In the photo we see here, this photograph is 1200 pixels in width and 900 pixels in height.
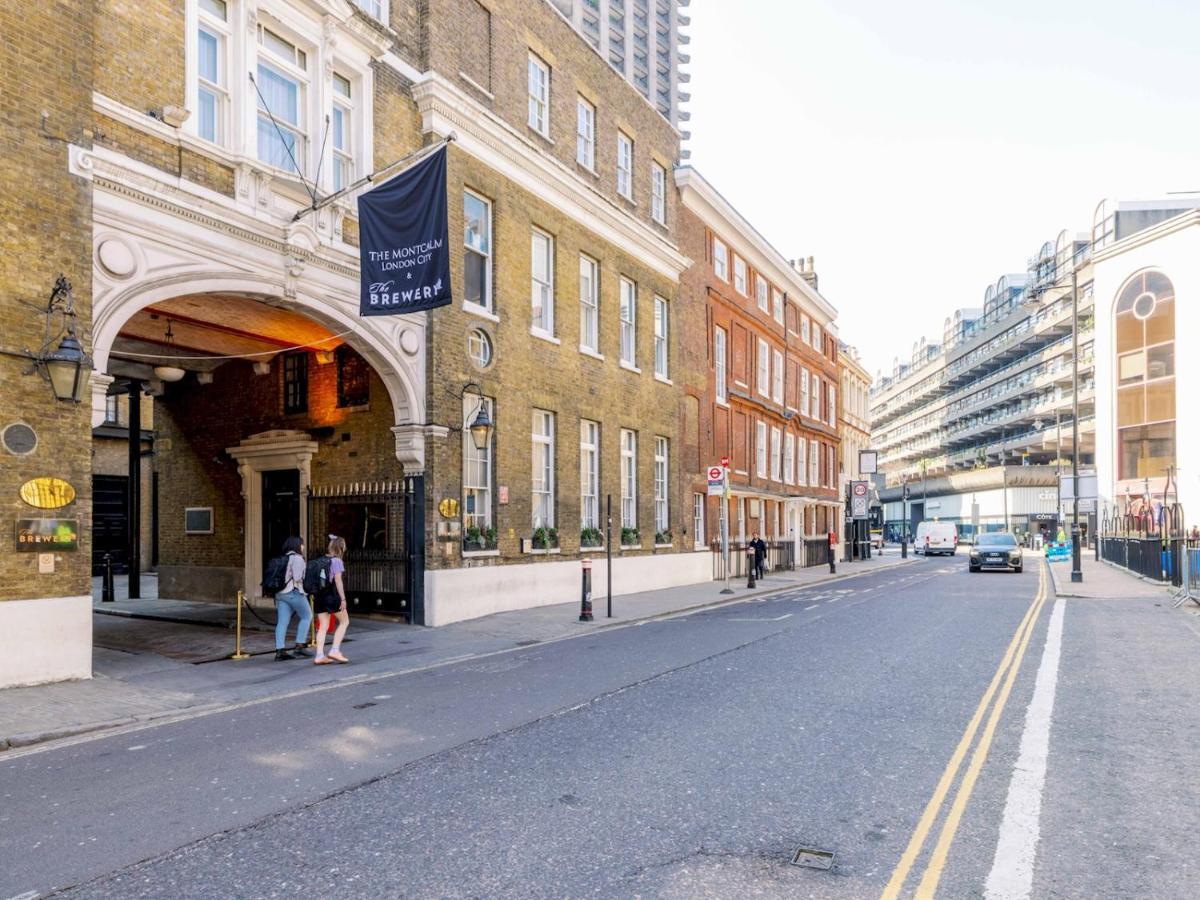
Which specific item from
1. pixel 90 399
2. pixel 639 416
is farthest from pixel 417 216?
pixel 639 416

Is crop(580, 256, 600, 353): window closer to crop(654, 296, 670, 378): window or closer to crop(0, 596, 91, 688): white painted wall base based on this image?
crop(654, 296, 670, 378): window

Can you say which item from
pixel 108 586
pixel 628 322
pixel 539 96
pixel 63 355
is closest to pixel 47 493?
pixel 63 355

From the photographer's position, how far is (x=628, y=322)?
2411cm

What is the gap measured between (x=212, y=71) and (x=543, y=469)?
33.5 ft

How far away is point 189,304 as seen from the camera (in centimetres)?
1471

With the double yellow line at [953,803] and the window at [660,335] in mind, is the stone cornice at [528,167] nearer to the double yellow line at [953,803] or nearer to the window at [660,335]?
the window at [660,335]

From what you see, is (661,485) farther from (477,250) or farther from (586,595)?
(477,250)

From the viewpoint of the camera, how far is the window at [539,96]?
65.4ft

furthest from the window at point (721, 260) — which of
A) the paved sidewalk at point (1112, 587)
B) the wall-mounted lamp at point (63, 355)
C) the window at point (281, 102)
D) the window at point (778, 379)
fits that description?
the wall-mounted lamp at point (63, 355)

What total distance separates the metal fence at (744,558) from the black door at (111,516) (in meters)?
19.6

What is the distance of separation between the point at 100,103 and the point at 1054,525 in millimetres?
77851

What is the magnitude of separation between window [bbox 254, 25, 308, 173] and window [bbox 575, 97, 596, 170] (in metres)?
8.74

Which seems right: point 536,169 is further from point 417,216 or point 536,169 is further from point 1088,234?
point 1088,234

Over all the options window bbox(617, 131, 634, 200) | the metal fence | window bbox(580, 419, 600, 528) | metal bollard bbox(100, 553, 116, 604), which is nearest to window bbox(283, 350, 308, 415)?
metal bollard bbox(100, 553, 116, 604)
